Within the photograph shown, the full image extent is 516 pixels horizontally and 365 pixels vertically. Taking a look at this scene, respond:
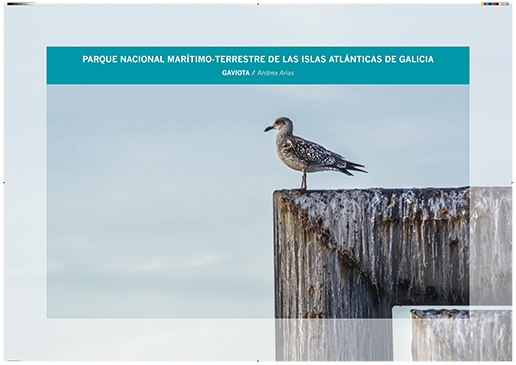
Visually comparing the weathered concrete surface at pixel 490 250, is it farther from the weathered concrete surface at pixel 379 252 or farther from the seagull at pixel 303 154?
the seagull at pixel 303 154

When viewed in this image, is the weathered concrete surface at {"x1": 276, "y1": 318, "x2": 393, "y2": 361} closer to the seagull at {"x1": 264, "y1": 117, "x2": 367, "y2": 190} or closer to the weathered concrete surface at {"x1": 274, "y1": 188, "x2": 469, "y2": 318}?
the weathered concrete surface at {"x1": 274, "y1": 188, "x2": 469, "y2": 318}

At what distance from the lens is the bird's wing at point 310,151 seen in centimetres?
555

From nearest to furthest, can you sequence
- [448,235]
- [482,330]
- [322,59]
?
[482,330] < [448,235] < [322,59]

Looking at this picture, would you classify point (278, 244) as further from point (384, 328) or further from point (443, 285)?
point (443, 285)

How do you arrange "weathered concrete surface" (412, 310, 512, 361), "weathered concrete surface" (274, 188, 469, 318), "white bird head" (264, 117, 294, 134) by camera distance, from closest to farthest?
"weathered concrete surface" (412, 310, 512, 361) < "weathered concrete surface" (274, 188, 469, 318) < "white bird head" (264, 117, 294, 134)

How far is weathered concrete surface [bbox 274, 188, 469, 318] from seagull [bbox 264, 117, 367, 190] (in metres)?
3.04

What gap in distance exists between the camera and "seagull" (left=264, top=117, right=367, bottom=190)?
5.52 meters

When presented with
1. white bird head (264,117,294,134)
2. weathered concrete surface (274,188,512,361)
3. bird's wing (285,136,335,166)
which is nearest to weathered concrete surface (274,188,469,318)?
weathered concrete surface (274,188,512,361)

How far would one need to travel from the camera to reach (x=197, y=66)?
3545 millimetres

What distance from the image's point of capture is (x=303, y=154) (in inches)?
227

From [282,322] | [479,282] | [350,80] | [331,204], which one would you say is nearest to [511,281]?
[479,282]

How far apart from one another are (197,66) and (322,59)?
817mm

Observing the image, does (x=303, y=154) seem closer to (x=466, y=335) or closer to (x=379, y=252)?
(x=379, y=252)

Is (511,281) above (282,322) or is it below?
above
